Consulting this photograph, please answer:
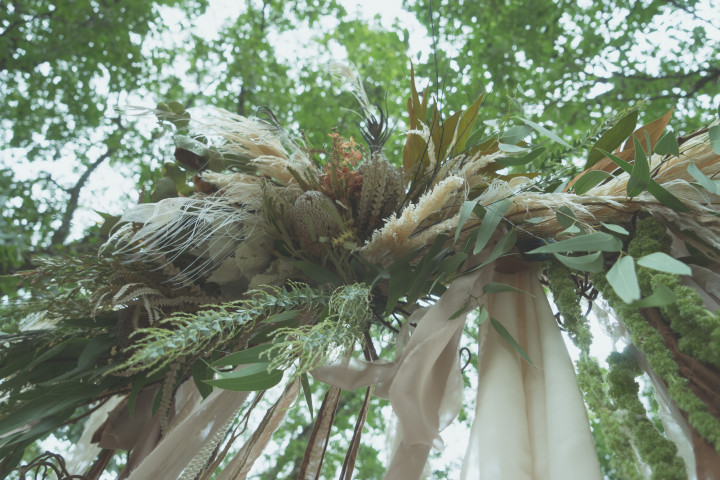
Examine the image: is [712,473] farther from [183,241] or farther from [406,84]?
[406,84]

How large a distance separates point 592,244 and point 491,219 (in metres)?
0.11

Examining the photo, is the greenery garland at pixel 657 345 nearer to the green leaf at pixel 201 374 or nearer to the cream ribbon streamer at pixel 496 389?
the cream ribbon streamer at pixel 496 389

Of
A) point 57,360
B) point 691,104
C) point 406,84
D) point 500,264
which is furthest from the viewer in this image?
point 406,84

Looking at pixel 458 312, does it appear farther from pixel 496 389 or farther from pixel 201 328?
pixel 201 328

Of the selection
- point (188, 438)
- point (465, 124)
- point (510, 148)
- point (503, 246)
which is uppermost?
point (465, 124)

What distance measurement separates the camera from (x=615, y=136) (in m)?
0.64

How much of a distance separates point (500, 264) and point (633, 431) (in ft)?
0.96

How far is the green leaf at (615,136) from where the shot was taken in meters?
0.63

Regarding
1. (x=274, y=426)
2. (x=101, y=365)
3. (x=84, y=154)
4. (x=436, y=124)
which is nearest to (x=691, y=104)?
(x=436, y=124)

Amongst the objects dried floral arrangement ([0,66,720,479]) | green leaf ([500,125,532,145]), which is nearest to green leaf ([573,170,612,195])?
dried floral arrangement ([0,66,720,479])

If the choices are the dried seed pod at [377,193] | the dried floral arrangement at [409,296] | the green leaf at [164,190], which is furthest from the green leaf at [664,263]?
the green leaf at [164,190]

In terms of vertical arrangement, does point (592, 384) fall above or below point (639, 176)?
below

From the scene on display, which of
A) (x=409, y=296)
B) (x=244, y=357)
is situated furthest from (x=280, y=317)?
(x=409, y=296)

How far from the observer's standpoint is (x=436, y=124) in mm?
735
